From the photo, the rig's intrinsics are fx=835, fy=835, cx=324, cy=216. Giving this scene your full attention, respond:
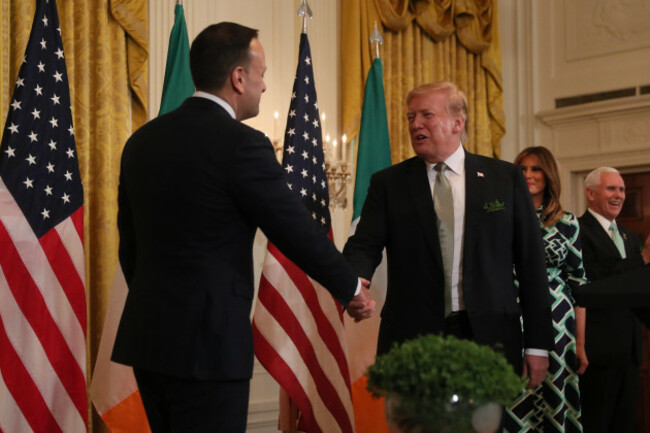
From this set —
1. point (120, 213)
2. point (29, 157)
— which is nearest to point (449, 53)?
point (29, 157)

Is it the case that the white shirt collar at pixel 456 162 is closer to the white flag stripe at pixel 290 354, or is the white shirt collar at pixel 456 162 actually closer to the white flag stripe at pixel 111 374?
the white flag stripe at pixel 290 354

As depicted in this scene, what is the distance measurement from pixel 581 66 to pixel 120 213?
572 centimetres

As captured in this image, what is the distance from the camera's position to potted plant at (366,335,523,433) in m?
1.61

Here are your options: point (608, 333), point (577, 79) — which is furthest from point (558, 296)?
point (577, 79)

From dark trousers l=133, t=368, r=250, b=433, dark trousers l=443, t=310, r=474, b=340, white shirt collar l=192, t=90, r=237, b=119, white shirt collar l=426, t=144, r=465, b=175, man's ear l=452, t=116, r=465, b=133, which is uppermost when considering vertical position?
man's ear l=452, t=116, r=465, b=133

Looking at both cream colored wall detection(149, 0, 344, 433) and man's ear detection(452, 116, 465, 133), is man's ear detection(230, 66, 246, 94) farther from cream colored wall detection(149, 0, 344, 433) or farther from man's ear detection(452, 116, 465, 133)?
cream colored wall detection(149, 0, 344, 433)

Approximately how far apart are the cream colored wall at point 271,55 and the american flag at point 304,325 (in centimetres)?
94

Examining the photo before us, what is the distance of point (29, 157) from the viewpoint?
3.78m

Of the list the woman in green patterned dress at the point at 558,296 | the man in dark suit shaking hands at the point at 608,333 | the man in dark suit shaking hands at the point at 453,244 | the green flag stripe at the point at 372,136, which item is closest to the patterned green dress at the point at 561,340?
the woman in green patterned dress at the point at 558,296

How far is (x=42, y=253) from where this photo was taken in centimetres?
374

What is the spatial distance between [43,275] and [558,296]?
2442 millimetres

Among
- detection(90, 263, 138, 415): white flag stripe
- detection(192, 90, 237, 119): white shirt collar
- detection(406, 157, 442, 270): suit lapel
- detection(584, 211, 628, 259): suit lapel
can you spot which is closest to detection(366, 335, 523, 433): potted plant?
detection(192, 90, 237, 119): white shirt collar

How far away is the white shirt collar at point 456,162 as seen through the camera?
3.11 meters


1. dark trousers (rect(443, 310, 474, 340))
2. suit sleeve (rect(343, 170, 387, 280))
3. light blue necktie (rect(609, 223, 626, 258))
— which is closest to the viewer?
dark trousers (rect(443, 310, 474, 340))
